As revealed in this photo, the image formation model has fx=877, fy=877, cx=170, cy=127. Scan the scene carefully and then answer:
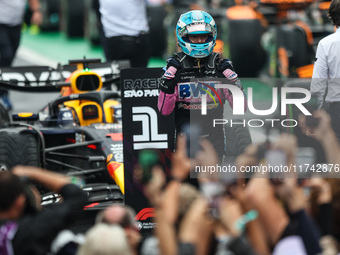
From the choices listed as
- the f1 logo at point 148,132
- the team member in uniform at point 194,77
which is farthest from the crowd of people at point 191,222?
the f1 logo at point 148,132

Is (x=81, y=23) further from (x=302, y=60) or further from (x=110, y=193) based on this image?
(x=110, y=193)

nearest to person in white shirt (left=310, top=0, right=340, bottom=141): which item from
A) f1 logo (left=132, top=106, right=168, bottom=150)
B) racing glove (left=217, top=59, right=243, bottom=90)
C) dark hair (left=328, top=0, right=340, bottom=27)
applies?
dark hair (left=328, top=0, right=340, bottom=27)

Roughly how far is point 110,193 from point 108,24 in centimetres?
361

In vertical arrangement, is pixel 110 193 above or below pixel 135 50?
below

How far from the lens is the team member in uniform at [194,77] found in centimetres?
675

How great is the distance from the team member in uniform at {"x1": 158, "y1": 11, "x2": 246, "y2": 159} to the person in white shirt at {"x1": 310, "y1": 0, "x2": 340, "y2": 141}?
0.74 metres

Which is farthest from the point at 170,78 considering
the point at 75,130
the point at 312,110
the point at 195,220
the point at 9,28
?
the point at 9,28

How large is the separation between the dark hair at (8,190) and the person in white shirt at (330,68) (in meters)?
3.02

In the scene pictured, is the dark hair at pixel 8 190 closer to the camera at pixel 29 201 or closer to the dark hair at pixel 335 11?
the camera at pixel 29 201

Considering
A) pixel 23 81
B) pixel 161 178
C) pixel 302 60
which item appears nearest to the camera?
pixel 161 178

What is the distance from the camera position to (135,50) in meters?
11.1

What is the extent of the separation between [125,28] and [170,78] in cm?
451

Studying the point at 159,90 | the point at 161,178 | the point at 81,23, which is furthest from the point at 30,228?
the point at 81,23

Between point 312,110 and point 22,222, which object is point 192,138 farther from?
point 22,222
